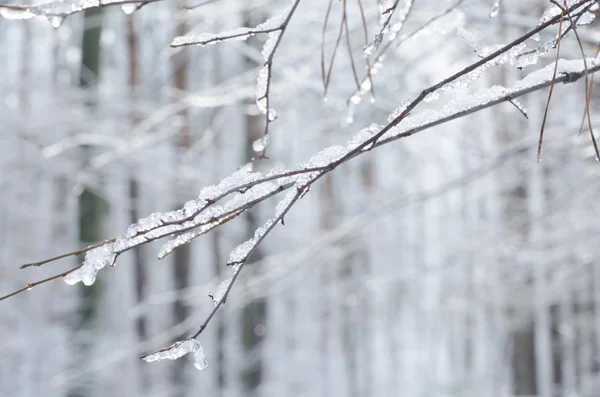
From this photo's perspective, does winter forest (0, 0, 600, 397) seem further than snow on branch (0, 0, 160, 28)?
Yes


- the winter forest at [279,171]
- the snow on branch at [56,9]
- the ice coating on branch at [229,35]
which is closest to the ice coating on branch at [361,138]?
the winter forest at [279,171]

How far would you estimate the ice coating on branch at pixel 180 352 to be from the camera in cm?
76

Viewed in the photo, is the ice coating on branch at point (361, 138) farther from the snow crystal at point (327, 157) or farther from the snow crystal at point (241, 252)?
the snow crystal at point (241, 252)

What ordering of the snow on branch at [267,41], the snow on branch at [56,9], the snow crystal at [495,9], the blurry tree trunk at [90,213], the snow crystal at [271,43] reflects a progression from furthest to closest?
the blurry tree trunk at [90,213]
the snow crystal at [495,9]
the snow crystal at [271,43]
the snow on branch at [267,41]
the snow on branch at [56,9]

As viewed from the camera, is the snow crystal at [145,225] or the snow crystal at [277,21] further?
the snow crystal at [277,21]

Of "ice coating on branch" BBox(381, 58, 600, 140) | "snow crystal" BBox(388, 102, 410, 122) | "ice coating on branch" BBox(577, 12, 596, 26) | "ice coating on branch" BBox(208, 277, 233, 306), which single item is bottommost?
"ice coating on branch" BBox(208, 277, 233, 306)

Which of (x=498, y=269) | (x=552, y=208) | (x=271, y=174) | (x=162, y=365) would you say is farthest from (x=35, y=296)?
(x=271, y=174)

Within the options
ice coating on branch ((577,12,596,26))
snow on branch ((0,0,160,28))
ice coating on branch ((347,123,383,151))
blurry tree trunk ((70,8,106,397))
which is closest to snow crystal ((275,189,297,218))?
ice coating on branch ((347,123,383,151))

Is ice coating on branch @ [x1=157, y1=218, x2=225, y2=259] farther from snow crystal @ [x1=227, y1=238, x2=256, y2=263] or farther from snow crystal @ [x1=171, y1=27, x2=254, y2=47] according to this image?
snow crystal @ [x1=171, y1=27, x2=254, y2=47]

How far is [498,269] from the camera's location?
5.18 metres

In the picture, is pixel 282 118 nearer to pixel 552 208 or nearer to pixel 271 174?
pixel 552 208

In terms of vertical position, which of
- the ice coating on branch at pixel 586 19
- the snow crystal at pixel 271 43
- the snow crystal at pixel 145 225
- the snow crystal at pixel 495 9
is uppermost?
the snow crystal at pixel 495 9

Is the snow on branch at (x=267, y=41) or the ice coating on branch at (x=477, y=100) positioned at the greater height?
the snow on branch at (x=267, y=41)

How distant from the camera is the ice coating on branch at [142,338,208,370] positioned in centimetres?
76
